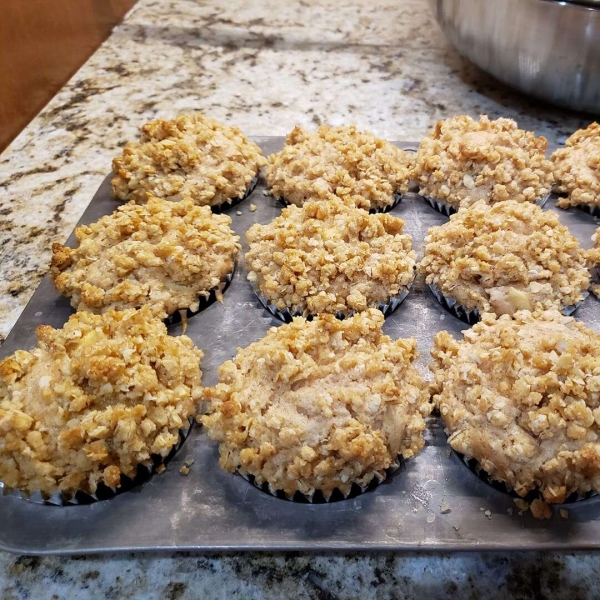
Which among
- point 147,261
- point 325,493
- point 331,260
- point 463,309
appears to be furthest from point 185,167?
point 325,493

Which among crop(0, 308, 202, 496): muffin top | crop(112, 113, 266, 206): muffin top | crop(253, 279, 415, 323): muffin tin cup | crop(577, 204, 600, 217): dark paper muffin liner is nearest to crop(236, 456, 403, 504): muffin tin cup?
crop(0, 308, 202, 496): muffin top

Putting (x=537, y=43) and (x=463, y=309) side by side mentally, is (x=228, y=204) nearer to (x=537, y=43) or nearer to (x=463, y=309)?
(x=463, y=309)

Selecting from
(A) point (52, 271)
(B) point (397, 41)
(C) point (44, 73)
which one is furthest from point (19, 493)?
(B) point (397, 41)

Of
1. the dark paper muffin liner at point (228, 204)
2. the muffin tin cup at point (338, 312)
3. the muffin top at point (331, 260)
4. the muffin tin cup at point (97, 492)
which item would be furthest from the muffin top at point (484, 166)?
the muffin tin cup at point (97, 492)

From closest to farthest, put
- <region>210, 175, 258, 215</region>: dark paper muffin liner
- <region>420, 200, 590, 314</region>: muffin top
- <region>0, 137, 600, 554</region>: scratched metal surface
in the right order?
1. <region>0, 137, 600, 554</region>: scratched metal surface
2. <region>420, 200, 590, 314</region>: muffin top
3. <region>210, 175, 258, 215</region>: dark paper muffin liner

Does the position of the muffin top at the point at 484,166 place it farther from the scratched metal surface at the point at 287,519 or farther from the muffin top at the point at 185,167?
the scratched metal surface at the point at 287,519

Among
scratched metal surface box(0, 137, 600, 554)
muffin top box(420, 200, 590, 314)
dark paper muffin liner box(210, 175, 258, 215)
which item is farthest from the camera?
dark paper muffin liner box(210, 175, 258, 215)

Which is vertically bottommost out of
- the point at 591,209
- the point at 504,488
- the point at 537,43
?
the point at 504,488

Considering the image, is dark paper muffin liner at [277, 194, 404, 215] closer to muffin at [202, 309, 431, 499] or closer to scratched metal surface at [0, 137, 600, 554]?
muffin at [202, 309, 431, 499]
